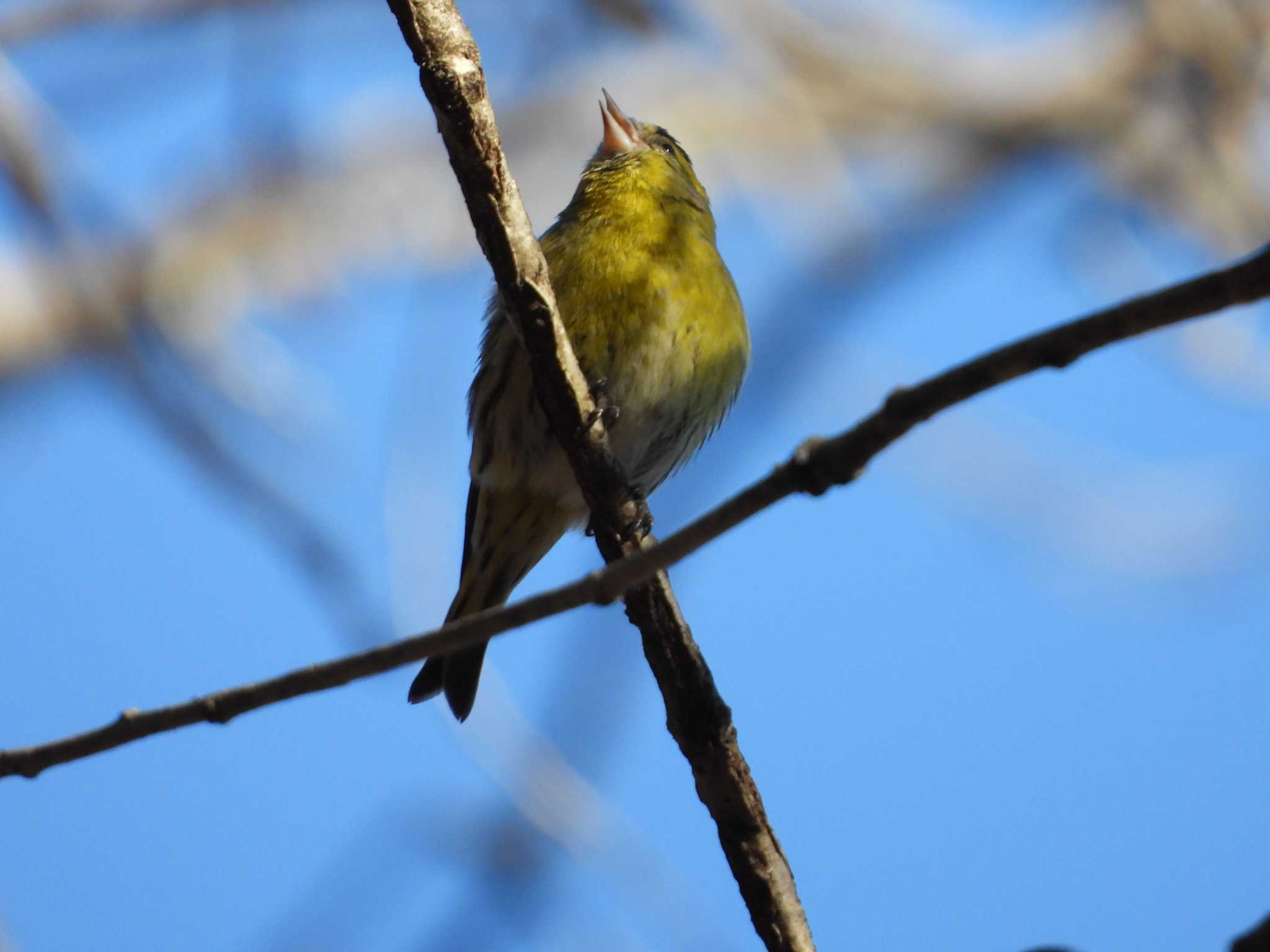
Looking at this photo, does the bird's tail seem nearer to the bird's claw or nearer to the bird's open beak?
the bird's claw

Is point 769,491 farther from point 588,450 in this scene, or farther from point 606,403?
point 606,403

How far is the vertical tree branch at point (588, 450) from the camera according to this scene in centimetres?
248

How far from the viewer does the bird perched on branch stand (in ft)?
12.4

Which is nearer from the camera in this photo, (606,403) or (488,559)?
(606,403)

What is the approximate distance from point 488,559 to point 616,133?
4.73 ft

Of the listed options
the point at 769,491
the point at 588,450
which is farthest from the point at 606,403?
the point at 769,491

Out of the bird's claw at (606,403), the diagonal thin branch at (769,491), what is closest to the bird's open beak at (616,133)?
the bird's claw at (606,403)

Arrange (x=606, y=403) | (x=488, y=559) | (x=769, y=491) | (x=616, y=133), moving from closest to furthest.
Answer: (x=769, y=491), (x=606, y=403), (x=488, y=559), (x=616, y=133)

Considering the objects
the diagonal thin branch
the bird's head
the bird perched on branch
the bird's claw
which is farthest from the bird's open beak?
the diagonal thin branch

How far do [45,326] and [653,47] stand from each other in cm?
331

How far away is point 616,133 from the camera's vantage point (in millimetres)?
4621

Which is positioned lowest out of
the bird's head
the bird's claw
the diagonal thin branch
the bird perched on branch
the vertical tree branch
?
the diagonal thin branch

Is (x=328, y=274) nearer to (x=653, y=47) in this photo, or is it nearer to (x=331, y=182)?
(x=331, y=182)

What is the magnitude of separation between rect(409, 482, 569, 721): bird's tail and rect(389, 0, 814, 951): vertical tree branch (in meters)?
1.33
